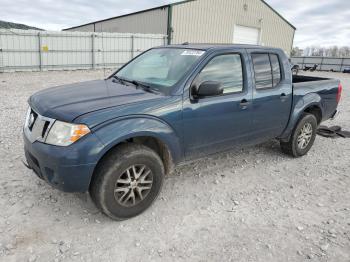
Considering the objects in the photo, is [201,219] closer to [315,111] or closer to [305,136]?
[305,136]

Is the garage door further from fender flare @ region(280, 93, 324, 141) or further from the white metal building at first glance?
fender flare @ region(280, 93, 324, 141)

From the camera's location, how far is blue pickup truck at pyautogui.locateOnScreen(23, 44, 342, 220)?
8.67 feet

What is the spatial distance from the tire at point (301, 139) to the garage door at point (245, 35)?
20.0m

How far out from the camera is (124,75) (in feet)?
13.1

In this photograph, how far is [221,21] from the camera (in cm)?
2238

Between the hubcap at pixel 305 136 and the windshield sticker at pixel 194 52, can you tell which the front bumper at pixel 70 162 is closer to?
the windshield sticker at pixel 194 52

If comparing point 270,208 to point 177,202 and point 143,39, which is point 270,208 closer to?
point 177,202

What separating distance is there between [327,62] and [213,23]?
16.0 m

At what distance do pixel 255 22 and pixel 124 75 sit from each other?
2324 cm

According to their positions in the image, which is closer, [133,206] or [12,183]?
[133,206]

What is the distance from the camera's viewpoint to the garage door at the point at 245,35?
23.7 m

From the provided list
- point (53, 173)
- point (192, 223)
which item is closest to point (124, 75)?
point (53, 173)

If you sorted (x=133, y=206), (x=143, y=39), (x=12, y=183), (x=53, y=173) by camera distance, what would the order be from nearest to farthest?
1. (x=53, y=173)
2. (x=133, y=206)
3. (x=12, y=183)
4. (x=143, y=39)

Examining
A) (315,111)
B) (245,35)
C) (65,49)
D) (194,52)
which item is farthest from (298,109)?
(245,35)
